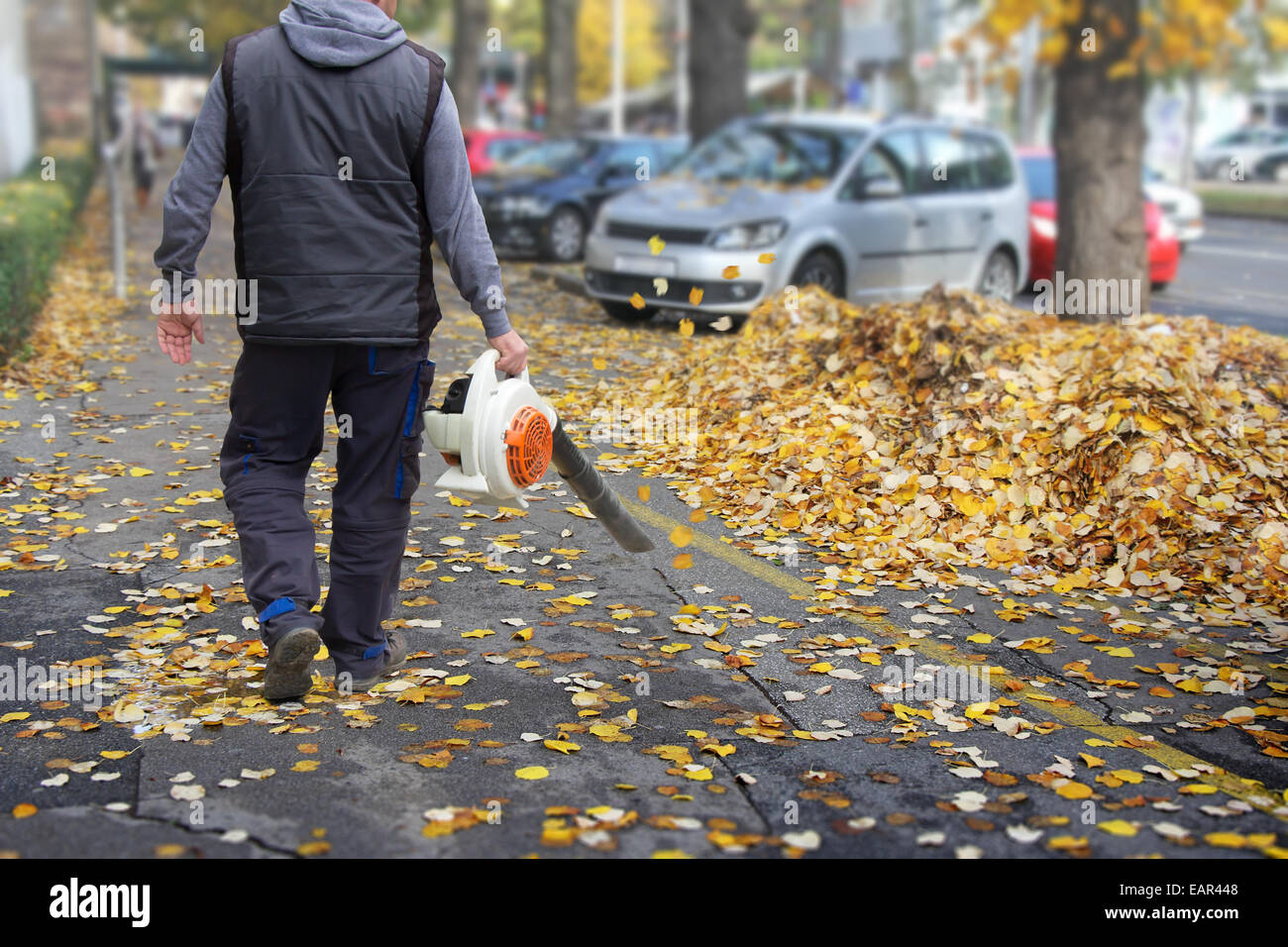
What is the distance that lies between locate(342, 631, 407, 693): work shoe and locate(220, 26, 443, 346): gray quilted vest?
0.97 metres

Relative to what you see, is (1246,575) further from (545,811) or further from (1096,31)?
(1096,31)

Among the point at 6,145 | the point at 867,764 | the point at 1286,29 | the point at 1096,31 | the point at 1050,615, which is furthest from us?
the point at 6,145

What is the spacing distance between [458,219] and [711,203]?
800 cm

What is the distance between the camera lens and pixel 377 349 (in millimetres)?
4004

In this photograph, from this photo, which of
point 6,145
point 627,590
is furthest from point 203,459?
point 6,145

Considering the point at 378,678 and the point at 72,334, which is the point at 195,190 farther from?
the point at 72,334

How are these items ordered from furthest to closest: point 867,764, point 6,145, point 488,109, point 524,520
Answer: point 488,109 → point 6,145 → point 524,520 → point 867,764

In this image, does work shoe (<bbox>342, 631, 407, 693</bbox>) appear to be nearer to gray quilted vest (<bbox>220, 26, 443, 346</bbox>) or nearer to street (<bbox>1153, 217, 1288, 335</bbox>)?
gray quilted vest (<bbox>220, 26, 443, 346</bbox>)

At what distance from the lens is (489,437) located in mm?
3967

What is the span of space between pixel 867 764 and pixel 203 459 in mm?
4413

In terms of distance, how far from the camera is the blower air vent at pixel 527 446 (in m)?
4.01

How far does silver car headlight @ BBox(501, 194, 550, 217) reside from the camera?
17219 mm

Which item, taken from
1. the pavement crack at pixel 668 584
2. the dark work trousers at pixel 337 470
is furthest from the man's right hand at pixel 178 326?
the pavement crack at pixel 668 584

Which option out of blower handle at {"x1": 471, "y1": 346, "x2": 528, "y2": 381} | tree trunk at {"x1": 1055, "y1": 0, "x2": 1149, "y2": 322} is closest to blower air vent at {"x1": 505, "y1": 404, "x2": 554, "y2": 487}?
blower handle at {"x1": 471, "y1": 346, "x2": 528, "y2": 381}
